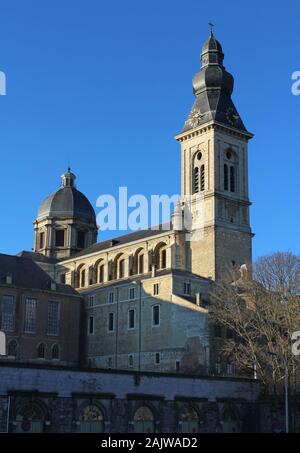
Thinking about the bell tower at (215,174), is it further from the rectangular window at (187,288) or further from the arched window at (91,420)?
the arched window at (91,420)

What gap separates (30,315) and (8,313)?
2.42 m

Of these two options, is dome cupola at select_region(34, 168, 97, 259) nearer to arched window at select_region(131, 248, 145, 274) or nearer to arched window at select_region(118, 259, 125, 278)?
arched window at select_region(118, 259, 125, 278)

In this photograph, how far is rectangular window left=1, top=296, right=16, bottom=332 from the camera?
69.4 meters

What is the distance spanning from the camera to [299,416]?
48.7 m

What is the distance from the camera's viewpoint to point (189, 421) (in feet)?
152

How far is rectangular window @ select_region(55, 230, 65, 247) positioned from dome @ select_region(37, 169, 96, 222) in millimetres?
2188

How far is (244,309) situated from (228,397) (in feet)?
29.4

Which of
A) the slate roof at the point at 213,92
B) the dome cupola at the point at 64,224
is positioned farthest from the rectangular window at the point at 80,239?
the slate roof at the point at 213,92

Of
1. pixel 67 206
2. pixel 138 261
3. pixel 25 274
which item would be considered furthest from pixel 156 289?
pixel 67 206

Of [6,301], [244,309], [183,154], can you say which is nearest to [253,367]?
[244,309]

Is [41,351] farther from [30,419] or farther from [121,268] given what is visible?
[30,419]

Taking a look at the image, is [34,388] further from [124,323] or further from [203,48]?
[203,48]

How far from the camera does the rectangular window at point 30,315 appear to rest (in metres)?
70.7

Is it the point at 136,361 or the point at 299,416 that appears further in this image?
the point at 136,361
